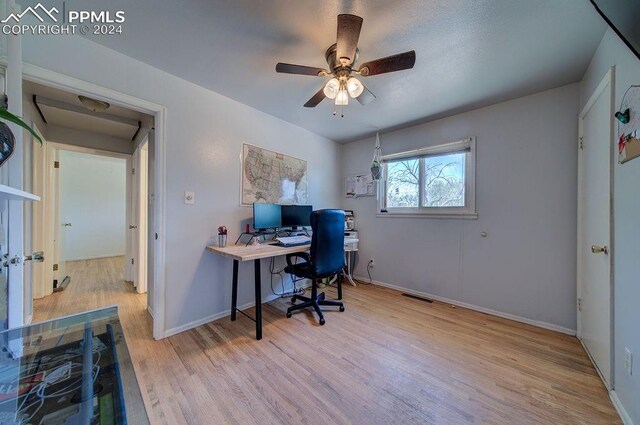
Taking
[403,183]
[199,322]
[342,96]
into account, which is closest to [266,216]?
[199,322]

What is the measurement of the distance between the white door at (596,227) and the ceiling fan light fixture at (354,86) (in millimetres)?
1548

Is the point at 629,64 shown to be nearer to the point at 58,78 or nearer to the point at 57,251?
the point at 58,78

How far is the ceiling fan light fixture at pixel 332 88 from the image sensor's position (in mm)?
1687

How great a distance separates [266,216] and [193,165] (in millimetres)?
903

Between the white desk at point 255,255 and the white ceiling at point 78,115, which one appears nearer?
the white desk at point 255,255

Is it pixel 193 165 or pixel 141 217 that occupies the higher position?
pixel 193 165

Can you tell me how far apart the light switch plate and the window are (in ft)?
8.28

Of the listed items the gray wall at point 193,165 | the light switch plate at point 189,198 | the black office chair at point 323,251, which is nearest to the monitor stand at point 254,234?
the gray wall at point 193,165

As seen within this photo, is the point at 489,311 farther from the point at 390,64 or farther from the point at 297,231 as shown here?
the point at 390,64

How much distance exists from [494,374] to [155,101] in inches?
134

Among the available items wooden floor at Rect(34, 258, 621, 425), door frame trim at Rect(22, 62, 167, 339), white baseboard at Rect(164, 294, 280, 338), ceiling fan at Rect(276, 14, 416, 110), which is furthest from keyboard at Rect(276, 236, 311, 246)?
ceiling fan at Rect(276, 14, 416, 110)

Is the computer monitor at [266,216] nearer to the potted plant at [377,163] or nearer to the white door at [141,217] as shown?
the potted plant at [377,163]

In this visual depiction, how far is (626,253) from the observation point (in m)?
1.24

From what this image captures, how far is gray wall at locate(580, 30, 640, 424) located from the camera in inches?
45.3
